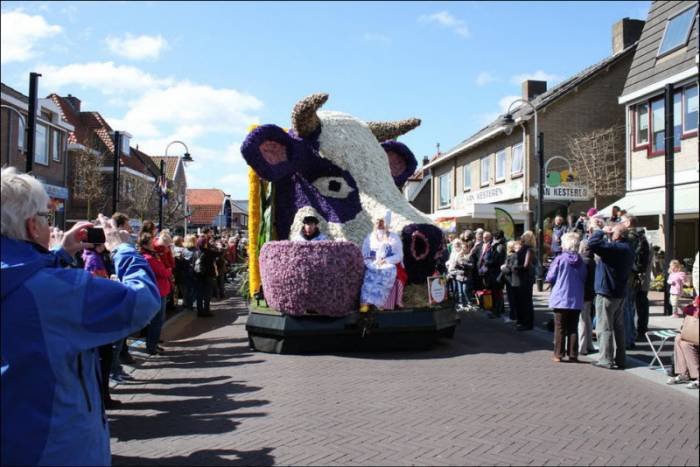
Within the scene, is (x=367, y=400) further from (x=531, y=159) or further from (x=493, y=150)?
(x=493, y=150)

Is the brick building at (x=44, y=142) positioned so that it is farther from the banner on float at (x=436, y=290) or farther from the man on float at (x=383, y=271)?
the banner on float at (x=436, y=290)

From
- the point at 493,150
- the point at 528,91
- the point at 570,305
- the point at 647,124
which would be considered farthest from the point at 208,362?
the point at 528,91

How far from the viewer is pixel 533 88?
92.7 ft

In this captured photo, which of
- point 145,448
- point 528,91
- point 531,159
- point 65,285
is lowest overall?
point 145,448

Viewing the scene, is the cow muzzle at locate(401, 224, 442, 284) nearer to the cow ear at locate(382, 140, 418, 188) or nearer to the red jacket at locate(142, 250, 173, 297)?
the cow ear at locate(382, 140, 418, 188)

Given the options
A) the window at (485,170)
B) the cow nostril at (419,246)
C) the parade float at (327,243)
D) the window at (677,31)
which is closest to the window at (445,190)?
the window at (485,170)

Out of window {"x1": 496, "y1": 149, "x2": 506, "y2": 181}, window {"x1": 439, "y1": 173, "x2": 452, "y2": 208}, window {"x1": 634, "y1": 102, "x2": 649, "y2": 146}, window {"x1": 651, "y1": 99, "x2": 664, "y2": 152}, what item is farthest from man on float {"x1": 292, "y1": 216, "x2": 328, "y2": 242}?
window {"x1": 439, "y1": 173, "x2": 452, "y2": 208}

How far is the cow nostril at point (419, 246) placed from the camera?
796 centimetres

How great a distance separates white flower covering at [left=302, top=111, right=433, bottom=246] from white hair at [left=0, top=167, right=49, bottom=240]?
5.86m

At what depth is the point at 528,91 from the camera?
92.5 ft

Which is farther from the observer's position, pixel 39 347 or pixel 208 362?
pixel 208 362

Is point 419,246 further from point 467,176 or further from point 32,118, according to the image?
point 467,176

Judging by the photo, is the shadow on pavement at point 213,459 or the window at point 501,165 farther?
the window at point 501,165

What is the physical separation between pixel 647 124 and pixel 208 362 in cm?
1520
